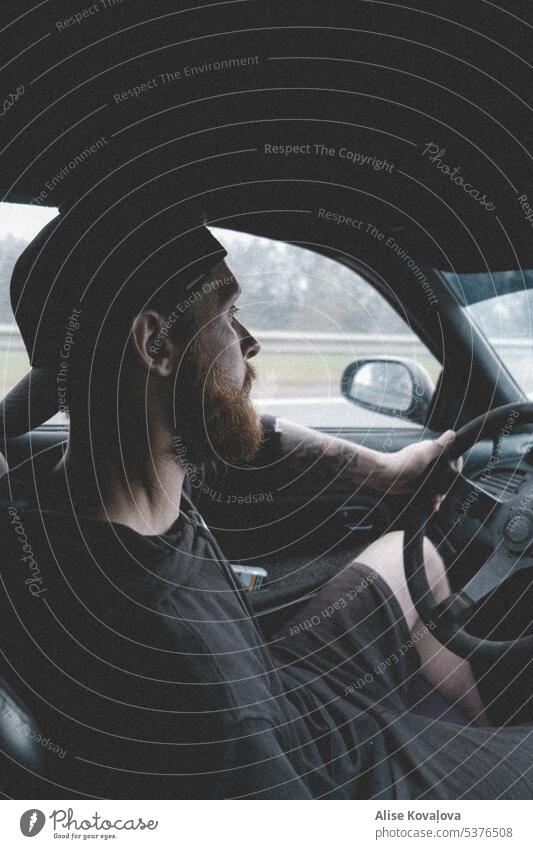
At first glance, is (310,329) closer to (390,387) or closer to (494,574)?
(390,387)

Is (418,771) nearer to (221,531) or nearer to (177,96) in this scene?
(221,531)

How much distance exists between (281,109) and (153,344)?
50cm

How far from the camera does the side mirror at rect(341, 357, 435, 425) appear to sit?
5.70 feet

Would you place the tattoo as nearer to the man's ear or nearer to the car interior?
the car interior

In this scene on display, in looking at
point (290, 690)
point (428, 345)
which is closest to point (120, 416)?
point (290, 690)

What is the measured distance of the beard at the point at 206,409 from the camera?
3.45 ft

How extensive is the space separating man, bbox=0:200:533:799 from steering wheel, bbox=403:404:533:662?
4.2 inches

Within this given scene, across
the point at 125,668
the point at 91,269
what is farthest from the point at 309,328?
the point at 125,668

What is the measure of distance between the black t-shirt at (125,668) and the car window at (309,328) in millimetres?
430

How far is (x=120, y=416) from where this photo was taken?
0.98 m

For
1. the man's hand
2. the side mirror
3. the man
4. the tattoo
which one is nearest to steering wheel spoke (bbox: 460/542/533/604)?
the man

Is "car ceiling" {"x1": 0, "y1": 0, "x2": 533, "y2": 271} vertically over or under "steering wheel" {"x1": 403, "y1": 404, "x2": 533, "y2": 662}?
over

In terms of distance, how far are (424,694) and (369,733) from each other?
0.26 m

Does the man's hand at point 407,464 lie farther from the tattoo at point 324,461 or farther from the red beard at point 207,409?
the red beard at point 207,409
